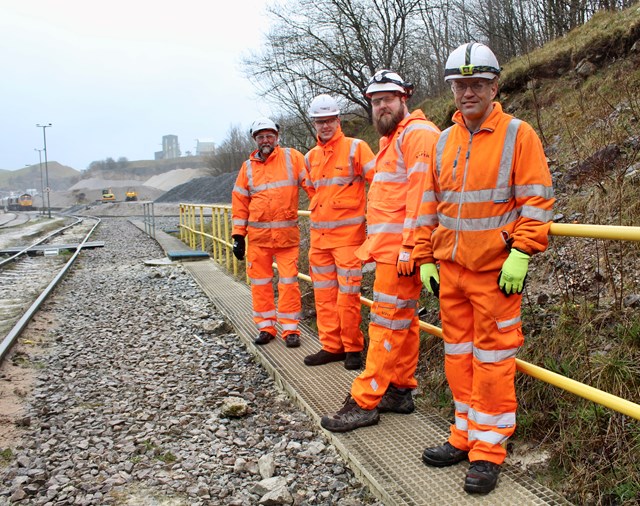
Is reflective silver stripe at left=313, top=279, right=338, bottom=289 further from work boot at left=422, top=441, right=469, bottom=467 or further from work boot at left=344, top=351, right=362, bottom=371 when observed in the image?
work boot at left=422, top=441, right=469, bottom=467

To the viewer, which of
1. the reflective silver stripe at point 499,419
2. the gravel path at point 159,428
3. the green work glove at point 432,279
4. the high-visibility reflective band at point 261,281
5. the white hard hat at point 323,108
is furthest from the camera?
the high-visibility reflective band at point 261,281

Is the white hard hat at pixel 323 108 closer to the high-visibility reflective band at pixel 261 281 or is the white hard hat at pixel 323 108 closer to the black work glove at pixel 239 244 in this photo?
the black work glove at pixel 239 244

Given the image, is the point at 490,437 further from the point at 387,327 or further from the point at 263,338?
the point at 263,338

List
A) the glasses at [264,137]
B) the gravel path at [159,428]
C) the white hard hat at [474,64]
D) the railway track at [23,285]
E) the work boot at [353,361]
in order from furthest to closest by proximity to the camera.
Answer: the railway track at [23,285], the glasses at [264,137], the work boot at [353,361], the gravel path at [159,428], the white hard hat at [474,64]

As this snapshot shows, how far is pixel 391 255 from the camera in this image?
3193 millimetres

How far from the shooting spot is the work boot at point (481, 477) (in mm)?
2459

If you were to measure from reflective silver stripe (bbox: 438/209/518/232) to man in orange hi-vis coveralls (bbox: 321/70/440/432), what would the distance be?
0.49 metres

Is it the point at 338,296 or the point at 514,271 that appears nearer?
the point at 514,271

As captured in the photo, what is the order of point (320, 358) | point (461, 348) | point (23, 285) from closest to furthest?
point (461, 348) < point (320, 358) < point (23, 285)

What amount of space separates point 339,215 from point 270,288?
142 cm

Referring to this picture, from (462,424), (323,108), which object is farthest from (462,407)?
(323,108)

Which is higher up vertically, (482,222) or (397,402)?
(482,222)

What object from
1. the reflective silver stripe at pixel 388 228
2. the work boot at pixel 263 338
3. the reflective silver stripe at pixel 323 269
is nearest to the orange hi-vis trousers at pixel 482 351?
the reflective silver stripe at pixel 388 228

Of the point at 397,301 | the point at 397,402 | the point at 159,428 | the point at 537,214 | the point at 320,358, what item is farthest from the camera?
the point at 320,358
